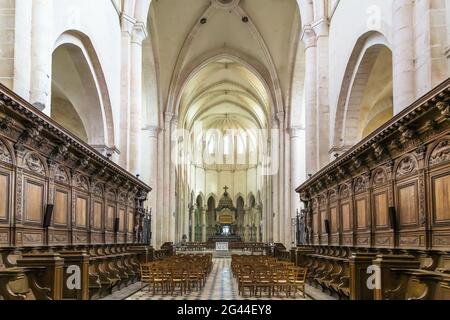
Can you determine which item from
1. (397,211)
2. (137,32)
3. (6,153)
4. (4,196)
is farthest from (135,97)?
(397,211)

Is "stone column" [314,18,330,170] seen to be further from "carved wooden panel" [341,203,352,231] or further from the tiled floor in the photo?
the tiled floor

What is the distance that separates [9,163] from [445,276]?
680 cm

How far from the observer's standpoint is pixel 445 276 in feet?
18.8

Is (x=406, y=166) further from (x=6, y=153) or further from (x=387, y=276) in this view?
(x=6, y=153)

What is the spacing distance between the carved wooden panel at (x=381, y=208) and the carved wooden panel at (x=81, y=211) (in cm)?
723

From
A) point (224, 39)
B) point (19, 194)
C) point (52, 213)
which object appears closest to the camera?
point (19, 194)

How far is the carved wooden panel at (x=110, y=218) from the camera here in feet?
54.0

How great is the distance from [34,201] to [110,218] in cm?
694

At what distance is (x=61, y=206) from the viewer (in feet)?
39.4

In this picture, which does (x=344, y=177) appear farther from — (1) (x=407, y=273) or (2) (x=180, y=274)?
(1) (x=407, y=273)

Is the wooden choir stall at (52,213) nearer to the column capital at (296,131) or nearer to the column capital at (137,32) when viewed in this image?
the column capital at (137,32)

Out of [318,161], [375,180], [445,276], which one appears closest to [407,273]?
[445,276]

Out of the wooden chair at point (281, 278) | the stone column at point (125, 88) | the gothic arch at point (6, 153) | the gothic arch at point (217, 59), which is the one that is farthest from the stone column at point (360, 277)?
the gothic arch at point (217, 59)

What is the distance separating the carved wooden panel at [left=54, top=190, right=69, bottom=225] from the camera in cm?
1164
